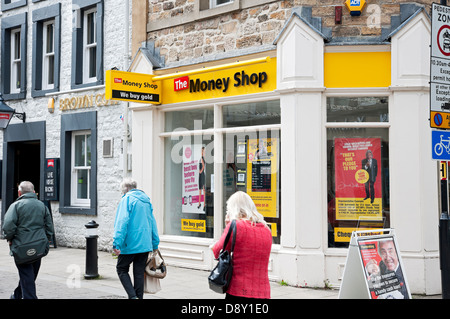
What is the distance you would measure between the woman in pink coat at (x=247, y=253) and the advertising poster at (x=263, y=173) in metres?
5.01

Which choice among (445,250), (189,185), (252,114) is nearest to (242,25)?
(252,114)

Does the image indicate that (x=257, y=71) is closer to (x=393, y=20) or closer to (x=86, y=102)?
(x=393, y=20)

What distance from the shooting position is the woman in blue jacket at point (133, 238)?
7.43 metres

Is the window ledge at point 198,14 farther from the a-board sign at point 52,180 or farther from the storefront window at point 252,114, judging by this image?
the a-board sign at point 52,180

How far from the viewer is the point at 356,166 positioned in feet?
32.1

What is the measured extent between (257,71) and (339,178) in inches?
97.8

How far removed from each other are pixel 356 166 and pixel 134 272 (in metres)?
4.31

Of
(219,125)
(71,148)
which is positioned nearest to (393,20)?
(219,125)

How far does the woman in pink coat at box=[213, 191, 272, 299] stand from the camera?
519 centimetres

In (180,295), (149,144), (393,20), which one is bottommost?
(180,295)

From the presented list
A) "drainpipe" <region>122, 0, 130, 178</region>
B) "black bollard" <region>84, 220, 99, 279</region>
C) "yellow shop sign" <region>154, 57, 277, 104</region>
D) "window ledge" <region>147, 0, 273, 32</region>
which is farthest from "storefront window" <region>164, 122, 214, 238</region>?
"black bollard" <region>84, 220, 99, 279</region>

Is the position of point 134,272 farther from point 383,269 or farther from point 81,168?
point 81,168

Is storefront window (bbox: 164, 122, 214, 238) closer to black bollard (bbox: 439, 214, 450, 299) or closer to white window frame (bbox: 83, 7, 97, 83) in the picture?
white window frame (bbox: 83, 7, 97, 83)

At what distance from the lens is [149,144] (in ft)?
40.4
